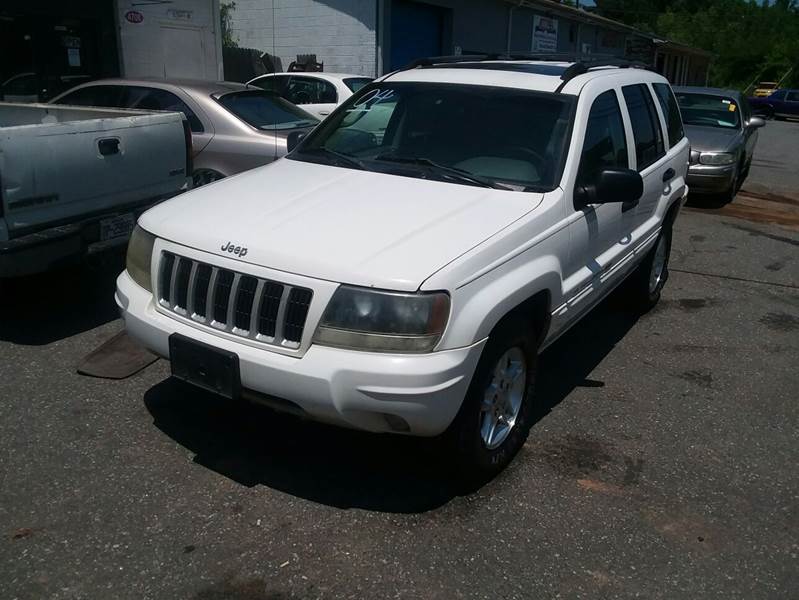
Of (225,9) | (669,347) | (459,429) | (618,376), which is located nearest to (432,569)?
(459,429)

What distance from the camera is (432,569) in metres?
2.90

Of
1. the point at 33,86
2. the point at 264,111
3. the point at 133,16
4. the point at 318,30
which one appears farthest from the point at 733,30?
the point at 264,111

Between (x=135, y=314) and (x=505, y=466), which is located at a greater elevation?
→ (x=135, y=314)

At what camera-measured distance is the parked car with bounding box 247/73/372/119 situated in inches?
459

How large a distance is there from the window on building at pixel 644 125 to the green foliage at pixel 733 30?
1768 inches

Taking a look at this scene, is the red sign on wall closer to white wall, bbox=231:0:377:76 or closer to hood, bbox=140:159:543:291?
white wall, bbox=231:0:377:76

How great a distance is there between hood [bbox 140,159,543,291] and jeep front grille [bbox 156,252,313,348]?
3.6 inches

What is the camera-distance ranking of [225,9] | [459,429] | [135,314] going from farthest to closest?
[225,9]
[135,314]
[459,429]

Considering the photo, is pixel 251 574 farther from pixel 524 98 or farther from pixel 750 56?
pixel 750 56

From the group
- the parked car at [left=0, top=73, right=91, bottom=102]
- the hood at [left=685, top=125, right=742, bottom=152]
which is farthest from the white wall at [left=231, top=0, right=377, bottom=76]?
the hood at [left=685, top=125, right=742, bottom=152]

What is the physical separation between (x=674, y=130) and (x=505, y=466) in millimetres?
3616

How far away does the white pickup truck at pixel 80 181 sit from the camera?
4480mm

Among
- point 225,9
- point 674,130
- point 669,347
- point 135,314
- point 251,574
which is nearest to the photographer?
point 251,574

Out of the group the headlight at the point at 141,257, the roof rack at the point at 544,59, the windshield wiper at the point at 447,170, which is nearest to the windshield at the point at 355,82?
the roof rack at the point at 544,59
